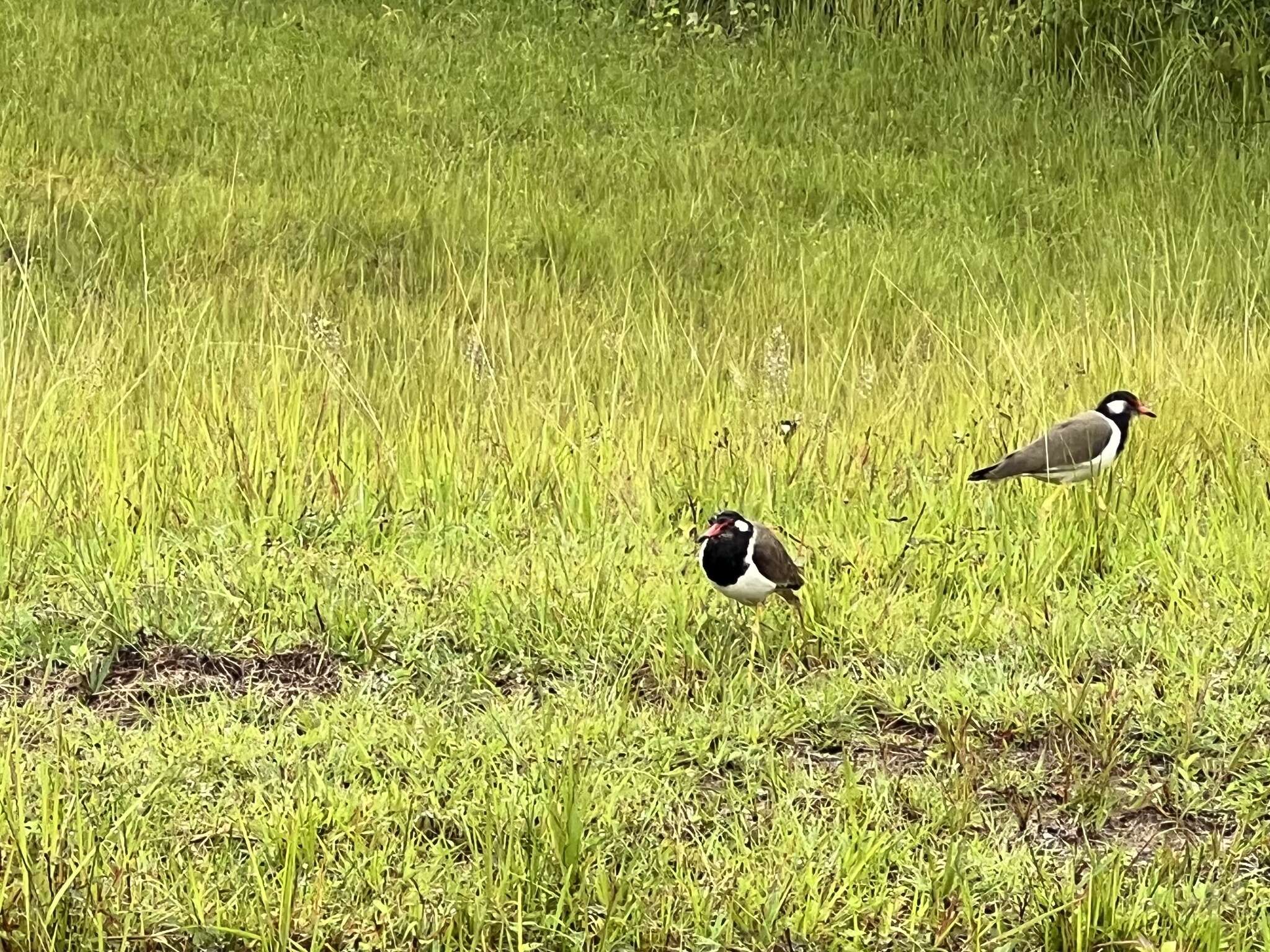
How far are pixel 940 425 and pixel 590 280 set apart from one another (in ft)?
8.81

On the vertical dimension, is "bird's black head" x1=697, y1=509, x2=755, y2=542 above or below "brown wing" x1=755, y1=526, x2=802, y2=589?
above

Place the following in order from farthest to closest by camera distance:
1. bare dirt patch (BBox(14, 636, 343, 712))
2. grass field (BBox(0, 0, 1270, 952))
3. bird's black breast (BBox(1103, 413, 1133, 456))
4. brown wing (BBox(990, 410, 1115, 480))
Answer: bird's black breast (BBox(1103, 413, 1133, 456)) → brown wing (BBox(990, 410, 1115, 480)) → bare dirt patch (BBox(14, 636, 343, 712)) → grass field (BBox(0, 0, 1270, 952))

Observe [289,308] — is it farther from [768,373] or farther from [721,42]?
[721,42]

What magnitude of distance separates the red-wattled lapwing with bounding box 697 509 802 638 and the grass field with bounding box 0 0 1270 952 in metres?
0.18

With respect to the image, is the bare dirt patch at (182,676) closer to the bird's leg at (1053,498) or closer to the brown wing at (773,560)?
the brown wing at (773,560)

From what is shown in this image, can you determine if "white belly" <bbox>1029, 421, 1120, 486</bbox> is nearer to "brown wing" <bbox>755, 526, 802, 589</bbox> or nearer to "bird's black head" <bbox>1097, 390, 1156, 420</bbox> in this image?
"bird's black head" <bbox>1097, 390, 1156, 420</bbox>

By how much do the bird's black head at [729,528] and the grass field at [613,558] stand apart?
0.29 metres

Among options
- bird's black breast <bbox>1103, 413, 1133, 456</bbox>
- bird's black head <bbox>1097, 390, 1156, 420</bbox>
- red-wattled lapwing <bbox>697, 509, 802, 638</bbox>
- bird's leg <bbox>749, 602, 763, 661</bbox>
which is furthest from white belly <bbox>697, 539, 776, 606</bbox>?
bird's black head <bbox>1097, 390, 1156, 420</bbox>

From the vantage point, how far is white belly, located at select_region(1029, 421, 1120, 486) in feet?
14.1

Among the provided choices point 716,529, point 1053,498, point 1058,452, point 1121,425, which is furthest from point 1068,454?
point 716,529

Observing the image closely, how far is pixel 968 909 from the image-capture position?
8.54ft

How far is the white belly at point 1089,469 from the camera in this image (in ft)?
14.1

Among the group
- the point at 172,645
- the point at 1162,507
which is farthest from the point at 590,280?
the point at 172,645

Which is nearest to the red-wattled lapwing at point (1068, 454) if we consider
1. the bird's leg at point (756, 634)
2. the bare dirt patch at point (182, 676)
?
the bird's leg at point (756, 634)
